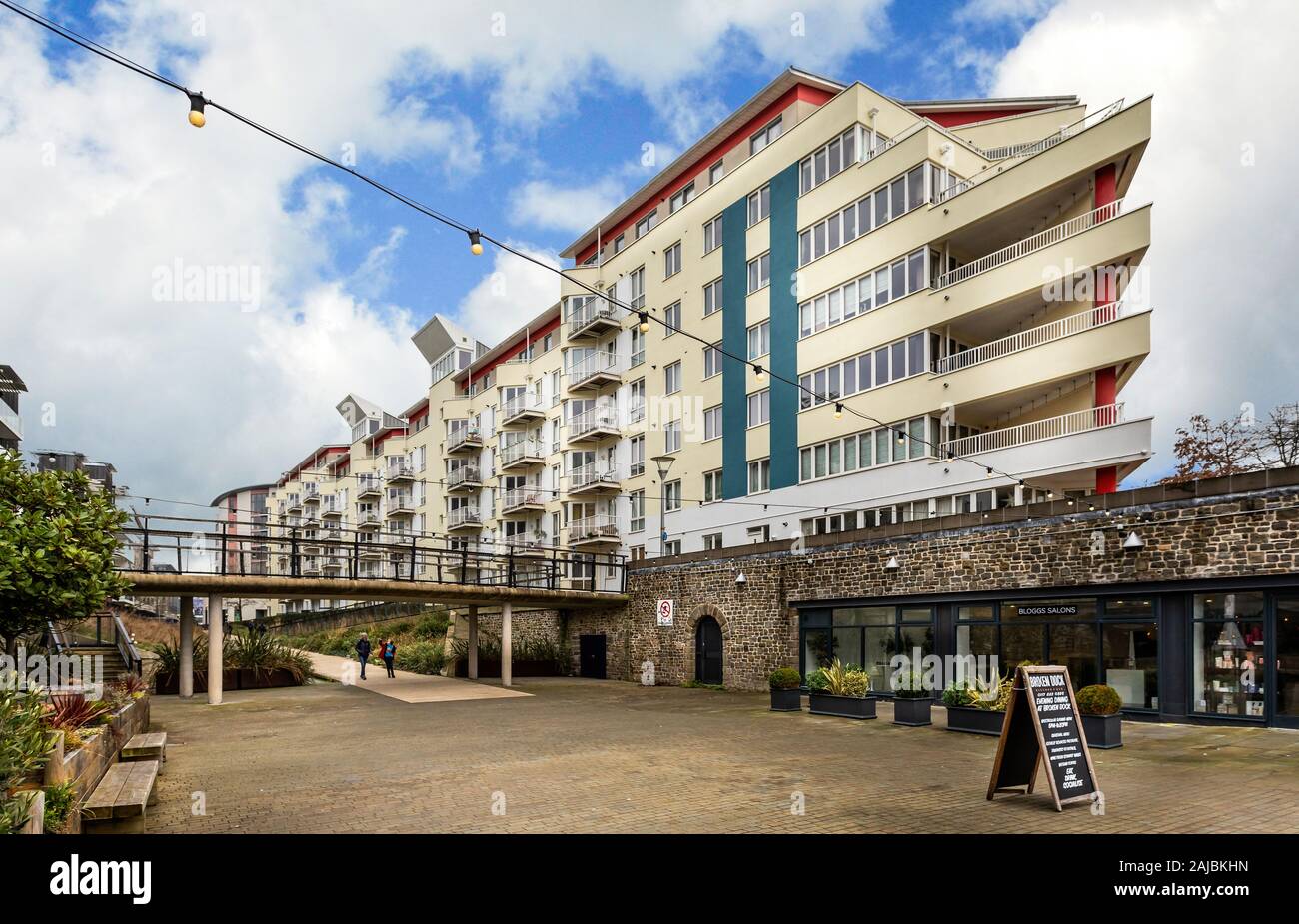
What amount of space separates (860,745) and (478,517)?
4305 centimetres

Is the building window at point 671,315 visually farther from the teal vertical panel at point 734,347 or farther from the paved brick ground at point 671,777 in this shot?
the paved brick ground at point 671,777

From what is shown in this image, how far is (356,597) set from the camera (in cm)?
2634

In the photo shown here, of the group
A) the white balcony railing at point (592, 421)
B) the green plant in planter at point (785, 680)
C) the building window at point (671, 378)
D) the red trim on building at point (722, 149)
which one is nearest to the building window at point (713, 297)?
the building window at point (671, 378)

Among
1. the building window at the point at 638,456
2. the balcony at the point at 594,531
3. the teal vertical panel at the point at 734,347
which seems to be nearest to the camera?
the teal vertical panel at the point at 734,347

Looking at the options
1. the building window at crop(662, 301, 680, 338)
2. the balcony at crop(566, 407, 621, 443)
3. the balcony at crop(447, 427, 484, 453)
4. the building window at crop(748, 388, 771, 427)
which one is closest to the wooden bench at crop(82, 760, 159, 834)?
the building window at crop(748, 388, 771, 427)

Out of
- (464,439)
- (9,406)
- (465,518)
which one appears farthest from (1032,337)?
(9,406)

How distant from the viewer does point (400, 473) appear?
216 feet

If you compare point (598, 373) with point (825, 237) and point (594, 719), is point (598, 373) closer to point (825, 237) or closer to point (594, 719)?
point (825, 237)

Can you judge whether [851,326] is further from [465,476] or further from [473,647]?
[465,476]

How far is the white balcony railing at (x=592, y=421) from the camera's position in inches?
1603

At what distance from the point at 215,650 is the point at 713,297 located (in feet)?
66.7

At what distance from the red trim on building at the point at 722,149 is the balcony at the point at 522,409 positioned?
9127mm

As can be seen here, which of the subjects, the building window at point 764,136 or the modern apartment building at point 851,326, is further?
the building window at point 764,136
